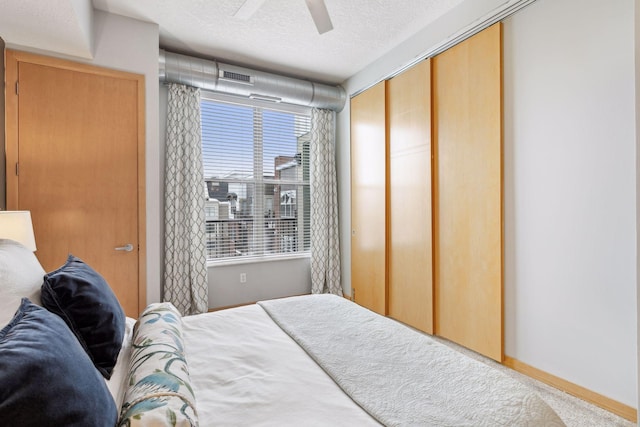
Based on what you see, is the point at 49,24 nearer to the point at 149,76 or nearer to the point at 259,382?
the point at 149,76

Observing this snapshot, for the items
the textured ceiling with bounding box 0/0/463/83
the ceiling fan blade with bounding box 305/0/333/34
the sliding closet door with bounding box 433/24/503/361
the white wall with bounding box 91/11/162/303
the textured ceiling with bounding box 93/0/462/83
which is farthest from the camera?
the white wall with bounding box 91/11/162/303

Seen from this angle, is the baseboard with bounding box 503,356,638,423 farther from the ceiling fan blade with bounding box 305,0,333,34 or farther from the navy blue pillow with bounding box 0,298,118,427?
the ceiling fan blade with bounding box 305,0,333,34

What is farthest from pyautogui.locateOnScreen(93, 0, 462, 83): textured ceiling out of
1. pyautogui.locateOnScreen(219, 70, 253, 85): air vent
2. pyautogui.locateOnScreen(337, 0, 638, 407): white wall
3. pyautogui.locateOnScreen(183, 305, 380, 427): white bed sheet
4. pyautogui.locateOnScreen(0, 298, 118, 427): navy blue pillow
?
pyautogui.locateOnScreen(0, 298, 118, 427): navy blue pillow

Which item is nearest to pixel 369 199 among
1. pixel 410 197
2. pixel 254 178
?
pixel 410 197

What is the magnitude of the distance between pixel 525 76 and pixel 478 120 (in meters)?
0.41

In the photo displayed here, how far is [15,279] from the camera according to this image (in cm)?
116

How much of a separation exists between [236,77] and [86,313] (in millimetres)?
3001

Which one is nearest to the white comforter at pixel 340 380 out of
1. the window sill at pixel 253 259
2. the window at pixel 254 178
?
the window sill at pixel 253 259

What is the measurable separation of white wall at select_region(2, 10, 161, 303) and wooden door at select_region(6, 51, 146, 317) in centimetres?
6

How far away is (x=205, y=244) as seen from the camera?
3.61 m

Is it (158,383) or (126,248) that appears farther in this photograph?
(126,248)

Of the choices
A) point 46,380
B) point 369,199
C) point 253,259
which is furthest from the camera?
point 253,259

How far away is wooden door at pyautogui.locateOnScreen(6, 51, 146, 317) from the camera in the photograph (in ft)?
8.18

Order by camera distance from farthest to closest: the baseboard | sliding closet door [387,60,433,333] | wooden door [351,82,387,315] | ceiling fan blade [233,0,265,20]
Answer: wooden door [351,82,387,315] < sliding closet door [387,60,433,333] < ceiling fan blade [233,0,265,20] < the baseboard
